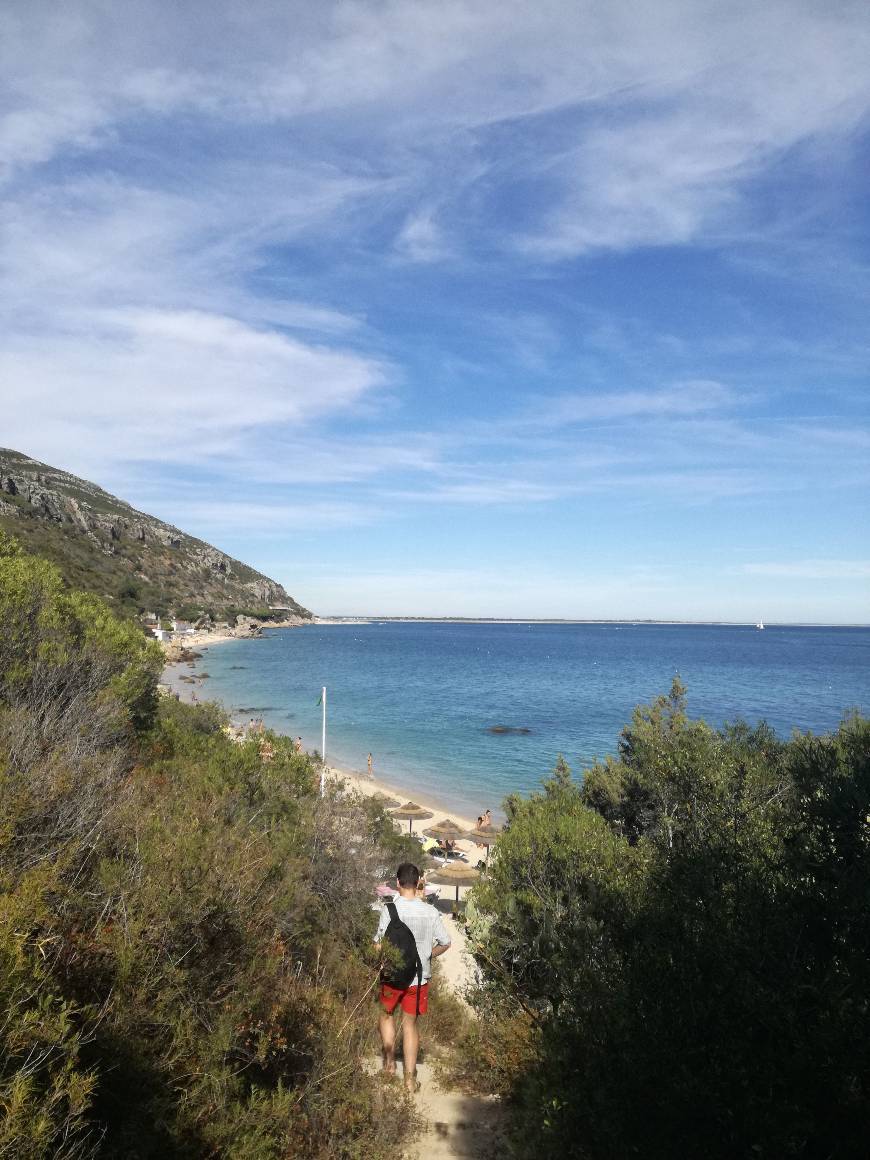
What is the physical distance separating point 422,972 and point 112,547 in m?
112

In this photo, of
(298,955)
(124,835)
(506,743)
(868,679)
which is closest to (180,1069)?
(124,835)

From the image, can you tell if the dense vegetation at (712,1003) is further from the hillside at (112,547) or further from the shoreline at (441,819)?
the hillside at (112,547)

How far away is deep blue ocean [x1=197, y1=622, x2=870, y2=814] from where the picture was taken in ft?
117

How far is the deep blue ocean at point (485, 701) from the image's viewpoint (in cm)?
3575

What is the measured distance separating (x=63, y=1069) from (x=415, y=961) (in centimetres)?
321

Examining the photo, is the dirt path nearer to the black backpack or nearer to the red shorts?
the red shorts

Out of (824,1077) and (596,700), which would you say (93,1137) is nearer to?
(824,1077)

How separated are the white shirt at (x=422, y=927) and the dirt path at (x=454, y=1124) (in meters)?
1.05

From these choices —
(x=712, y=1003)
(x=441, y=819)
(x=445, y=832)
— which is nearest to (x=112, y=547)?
(x=441, y=819)

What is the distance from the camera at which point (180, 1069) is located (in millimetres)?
3836

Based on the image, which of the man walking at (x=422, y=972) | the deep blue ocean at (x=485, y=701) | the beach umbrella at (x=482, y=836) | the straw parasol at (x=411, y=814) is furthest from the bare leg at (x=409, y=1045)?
the straw parasol at (x=411, y=814)

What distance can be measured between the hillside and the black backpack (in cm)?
4038

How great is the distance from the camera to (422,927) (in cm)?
557

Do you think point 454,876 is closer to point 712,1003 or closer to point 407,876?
point 407,876
